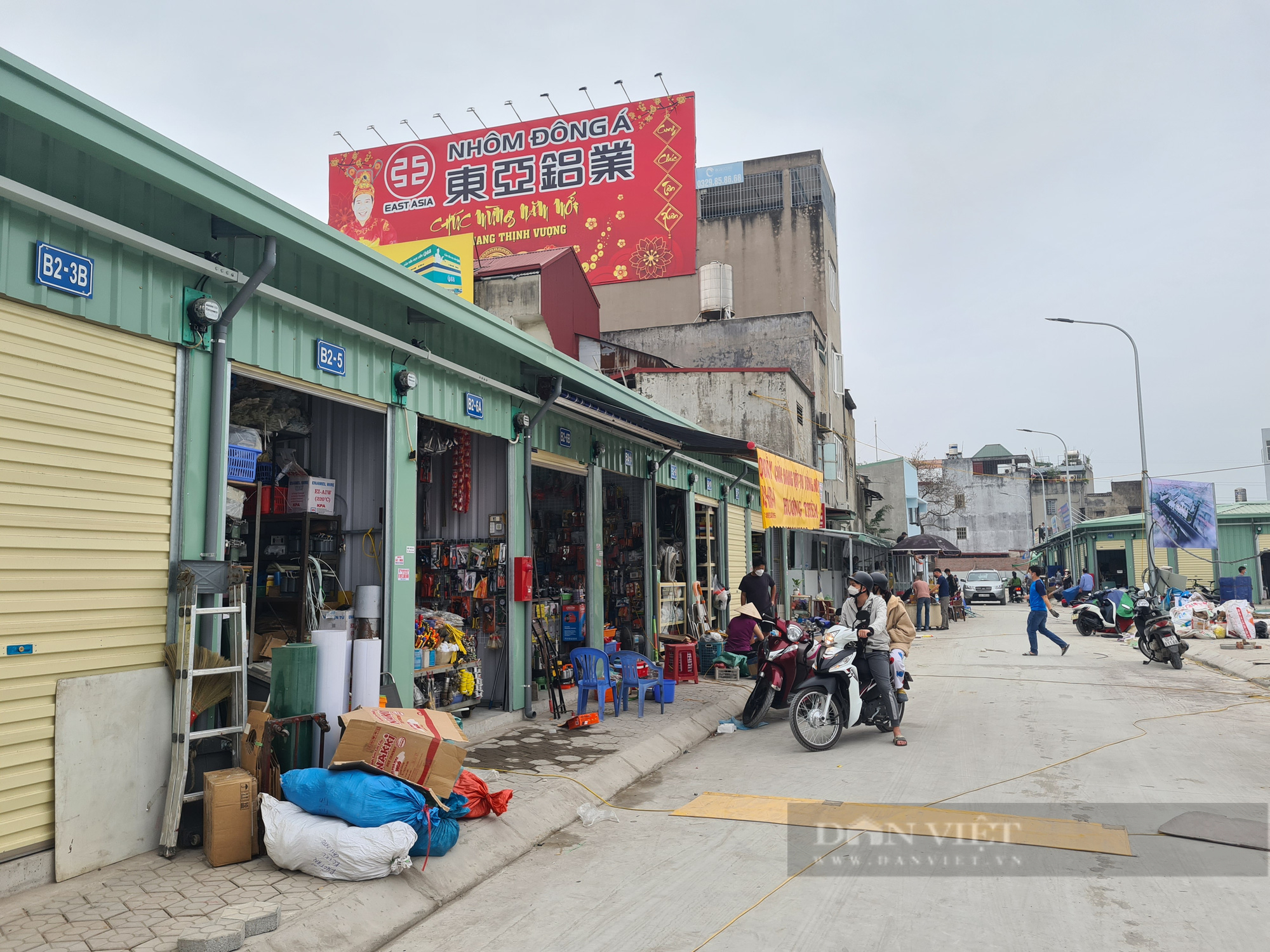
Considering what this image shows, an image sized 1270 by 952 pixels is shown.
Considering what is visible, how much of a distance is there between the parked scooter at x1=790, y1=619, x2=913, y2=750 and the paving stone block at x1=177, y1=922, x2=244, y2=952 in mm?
5438

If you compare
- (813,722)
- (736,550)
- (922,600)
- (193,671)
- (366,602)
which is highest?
(736,550)

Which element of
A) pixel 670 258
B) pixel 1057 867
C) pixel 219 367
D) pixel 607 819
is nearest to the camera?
pixel 1057 867

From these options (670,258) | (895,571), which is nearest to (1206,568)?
(895,571)

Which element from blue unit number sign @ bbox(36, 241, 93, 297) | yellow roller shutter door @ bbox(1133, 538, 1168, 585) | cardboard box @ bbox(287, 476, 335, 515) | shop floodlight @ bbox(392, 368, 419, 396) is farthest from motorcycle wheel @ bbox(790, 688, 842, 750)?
yellow roller shutter door @ bbox(1133, 538, 1168, 585)

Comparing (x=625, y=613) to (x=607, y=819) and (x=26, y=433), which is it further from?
(x=26, y=433)

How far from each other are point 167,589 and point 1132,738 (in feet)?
29.2

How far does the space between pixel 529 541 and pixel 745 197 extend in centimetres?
2727

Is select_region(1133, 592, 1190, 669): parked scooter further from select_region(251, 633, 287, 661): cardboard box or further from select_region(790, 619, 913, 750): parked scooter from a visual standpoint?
select_region(251, 633, 287, 661): cardboard box

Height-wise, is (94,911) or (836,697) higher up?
(836,697)

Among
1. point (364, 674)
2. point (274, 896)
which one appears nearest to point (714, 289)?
point (364, 674)

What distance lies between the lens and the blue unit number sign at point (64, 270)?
4871mm

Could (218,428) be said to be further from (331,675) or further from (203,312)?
(331,675)

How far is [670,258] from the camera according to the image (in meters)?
23.1

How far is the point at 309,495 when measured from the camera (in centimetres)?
877
